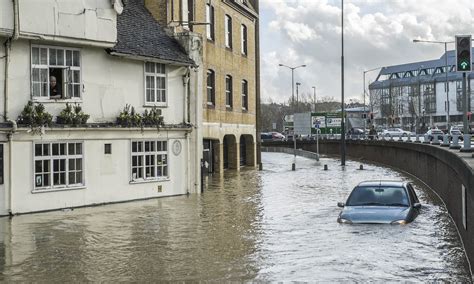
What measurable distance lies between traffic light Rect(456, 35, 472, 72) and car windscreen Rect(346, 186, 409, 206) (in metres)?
3.54

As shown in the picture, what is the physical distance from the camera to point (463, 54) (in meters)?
16.8

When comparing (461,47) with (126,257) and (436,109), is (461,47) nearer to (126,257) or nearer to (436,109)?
(126,257)

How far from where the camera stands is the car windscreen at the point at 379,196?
16.7m

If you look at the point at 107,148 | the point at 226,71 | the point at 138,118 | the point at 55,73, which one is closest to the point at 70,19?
the point at 55,73

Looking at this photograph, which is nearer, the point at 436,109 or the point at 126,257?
the point at 126,257

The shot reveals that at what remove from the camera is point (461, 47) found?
1686cm

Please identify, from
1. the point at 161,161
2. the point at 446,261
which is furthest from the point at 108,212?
the point at 446,261

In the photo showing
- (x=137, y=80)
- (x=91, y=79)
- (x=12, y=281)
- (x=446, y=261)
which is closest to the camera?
(x=12, y=281)

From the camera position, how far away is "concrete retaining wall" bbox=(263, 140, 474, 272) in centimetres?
1257

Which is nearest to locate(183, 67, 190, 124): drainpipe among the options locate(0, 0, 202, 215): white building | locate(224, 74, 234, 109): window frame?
locate(0, 0, 202, 215): white building

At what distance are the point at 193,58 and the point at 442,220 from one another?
42.5ft

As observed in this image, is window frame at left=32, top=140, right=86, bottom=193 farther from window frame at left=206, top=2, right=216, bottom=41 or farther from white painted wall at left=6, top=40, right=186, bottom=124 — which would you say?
window frame at left=206, top=2, right=216, bottom=41

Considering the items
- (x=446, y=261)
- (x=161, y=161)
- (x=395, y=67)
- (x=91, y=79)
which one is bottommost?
(x=446, y=261)

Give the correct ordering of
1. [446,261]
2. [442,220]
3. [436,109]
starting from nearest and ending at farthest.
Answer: [446,261], [442,220], [436,109]
